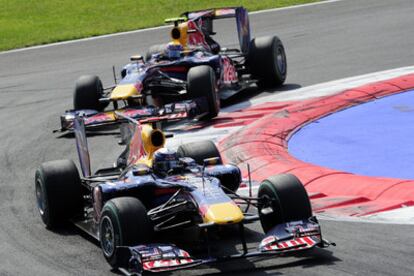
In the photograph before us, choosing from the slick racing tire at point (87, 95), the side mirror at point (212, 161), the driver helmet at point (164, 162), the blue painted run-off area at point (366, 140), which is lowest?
the blue painted run-off area at point (366, 140)

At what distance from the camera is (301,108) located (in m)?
17.8

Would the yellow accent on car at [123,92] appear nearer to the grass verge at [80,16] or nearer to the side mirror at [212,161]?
the side mirror at [212,161]

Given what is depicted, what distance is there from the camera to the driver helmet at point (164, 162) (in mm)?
11383

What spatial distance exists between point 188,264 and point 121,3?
25720mm

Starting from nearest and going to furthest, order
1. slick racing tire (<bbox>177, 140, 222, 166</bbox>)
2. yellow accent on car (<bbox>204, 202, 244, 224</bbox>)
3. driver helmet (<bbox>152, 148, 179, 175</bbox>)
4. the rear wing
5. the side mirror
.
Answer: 1. yellow accent on car (<bbox>204, 202, 244, 224</bbox>)
2. driver helmet (<bbox>152, 148, 179, 175</bbox>)
3. the side mirror
4. slick racing tire (<bbox>177, 140, 222, 166</bbox>)
5. the rear wing

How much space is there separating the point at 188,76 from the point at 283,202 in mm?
8060

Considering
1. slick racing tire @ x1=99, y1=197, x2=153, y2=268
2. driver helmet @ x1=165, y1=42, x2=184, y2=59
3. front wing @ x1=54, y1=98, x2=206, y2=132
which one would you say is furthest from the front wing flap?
driver helmet @ x1=165, y1=42, x2=184, y2=59

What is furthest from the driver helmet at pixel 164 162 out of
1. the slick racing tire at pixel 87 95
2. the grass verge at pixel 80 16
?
the grass verge at pixel 80 16

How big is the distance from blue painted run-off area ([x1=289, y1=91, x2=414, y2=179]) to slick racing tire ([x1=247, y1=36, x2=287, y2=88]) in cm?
289

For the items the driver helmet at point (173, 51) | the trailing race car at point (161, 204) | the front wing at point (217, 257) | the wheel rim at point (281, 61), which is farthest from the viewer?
the wheel rim at point (281, 61)

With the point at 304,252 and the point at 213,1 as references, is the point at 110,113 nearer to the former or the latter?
the point at 304,252

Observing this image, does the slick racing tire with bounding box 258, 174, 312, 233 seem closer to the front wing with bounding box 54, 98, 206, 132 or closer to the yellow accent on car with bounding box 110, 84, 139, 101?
the front wing with bounding box 54, 98, 206, 132

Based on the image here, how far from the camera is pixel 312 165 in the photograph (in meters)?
13.8

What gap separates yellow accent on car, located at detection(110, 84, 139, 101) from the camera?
59.7 feet
